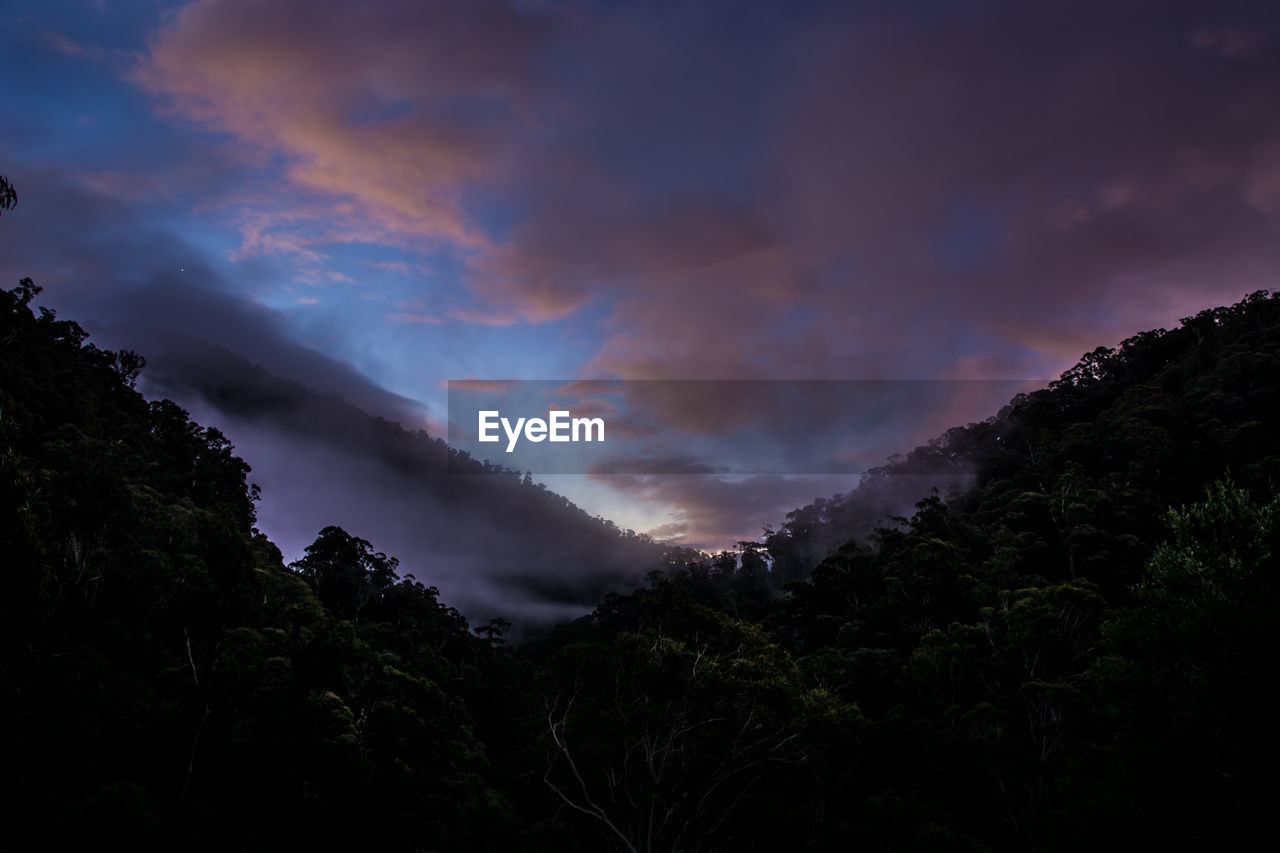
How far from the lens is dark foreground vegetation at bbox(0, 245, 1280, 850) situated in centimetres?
1570

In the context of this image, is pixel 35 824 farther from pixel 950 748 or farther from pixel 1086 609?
pixel 1086 609

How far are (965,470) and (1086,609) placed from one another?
5969 cm

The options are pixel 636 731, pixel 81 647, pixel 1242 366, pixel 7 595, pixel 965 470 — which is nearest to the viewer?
pixel 7 595

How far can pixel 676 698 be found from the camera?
22.8 meters

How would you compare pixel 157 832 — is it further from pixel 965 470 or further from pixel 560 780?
pixel 965 470

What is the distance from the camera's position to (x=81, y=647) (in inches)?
1022

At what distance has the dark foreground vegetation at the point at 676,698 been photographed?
51.5ft

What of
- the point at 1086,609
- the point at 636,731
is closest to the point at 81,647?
the point at 636,731

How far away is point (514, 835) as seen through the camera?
3591 cm

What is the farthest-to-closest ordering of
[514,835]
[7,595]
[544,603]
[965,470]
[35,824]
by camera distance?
[544,603]
[965,470]
[514,835]
[35,824]
[7,595]

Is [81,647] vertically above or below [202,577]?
below

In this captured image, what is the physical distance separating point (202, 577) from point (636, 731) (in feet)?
74.9

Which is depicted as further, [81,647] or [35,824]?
[81,647]

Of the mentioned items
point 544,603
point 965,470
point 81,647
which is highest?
point 965,470
